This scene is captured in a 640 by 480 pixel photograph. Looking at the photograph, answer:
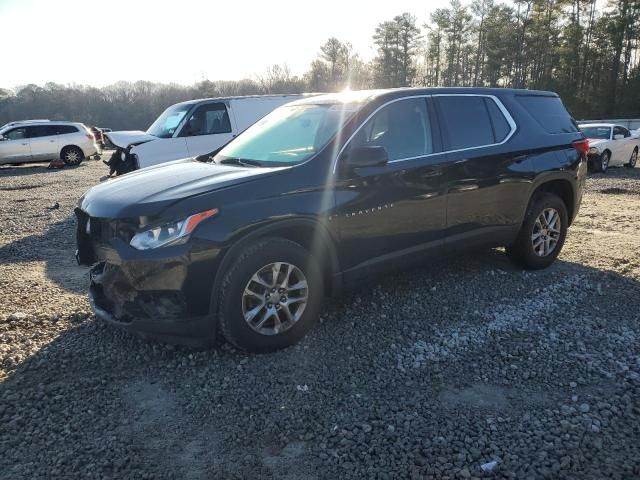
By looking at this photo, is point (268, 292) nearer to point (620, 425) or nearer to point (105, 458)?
point (105, 458)

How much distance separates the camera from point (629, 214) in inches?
331

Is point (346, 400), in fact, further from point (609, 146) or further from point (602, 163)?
point (609, 146)

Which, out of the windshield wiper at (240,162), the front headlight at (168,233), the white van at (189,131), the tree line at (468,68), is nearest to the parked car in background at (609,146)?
Result: the white van at (189,131)

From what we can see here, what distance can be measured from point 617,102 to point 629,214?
1629 inches

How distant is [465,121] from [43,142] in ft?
64.6

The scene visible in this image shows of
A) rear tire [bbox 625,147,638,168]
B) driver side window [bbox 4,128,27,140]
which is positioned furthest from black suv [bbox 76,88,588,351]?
driver side window [bbox 4,128,27,140]

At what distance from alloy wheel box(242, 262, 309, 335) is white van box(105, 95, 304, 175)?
7.15m

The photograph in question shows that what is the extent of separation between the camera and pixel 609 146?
50.6ft

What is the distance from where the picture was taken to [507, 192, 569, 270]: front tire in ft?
16.8

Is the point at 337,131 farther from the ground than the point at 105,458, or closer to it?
farther from the ground

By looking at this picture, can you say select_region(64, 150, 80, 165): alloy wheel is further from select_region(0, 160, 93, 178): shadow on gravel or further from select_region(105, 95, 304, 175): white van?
select_region(105, 95, 304, 175): white van

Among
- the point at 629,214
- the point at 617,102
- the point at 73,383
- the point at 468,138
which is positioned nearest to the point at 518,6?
the point at 617,102

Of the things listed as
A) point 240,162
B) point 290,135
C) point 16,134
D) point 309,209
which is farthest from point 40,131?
point 309,209

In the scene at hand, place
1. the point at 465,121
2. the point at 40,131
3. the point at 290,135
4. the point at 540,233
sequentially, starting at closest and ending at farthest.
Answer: the point at 290,135 → the point at 465,121 → the point at 540,233 → the point at 40,131
